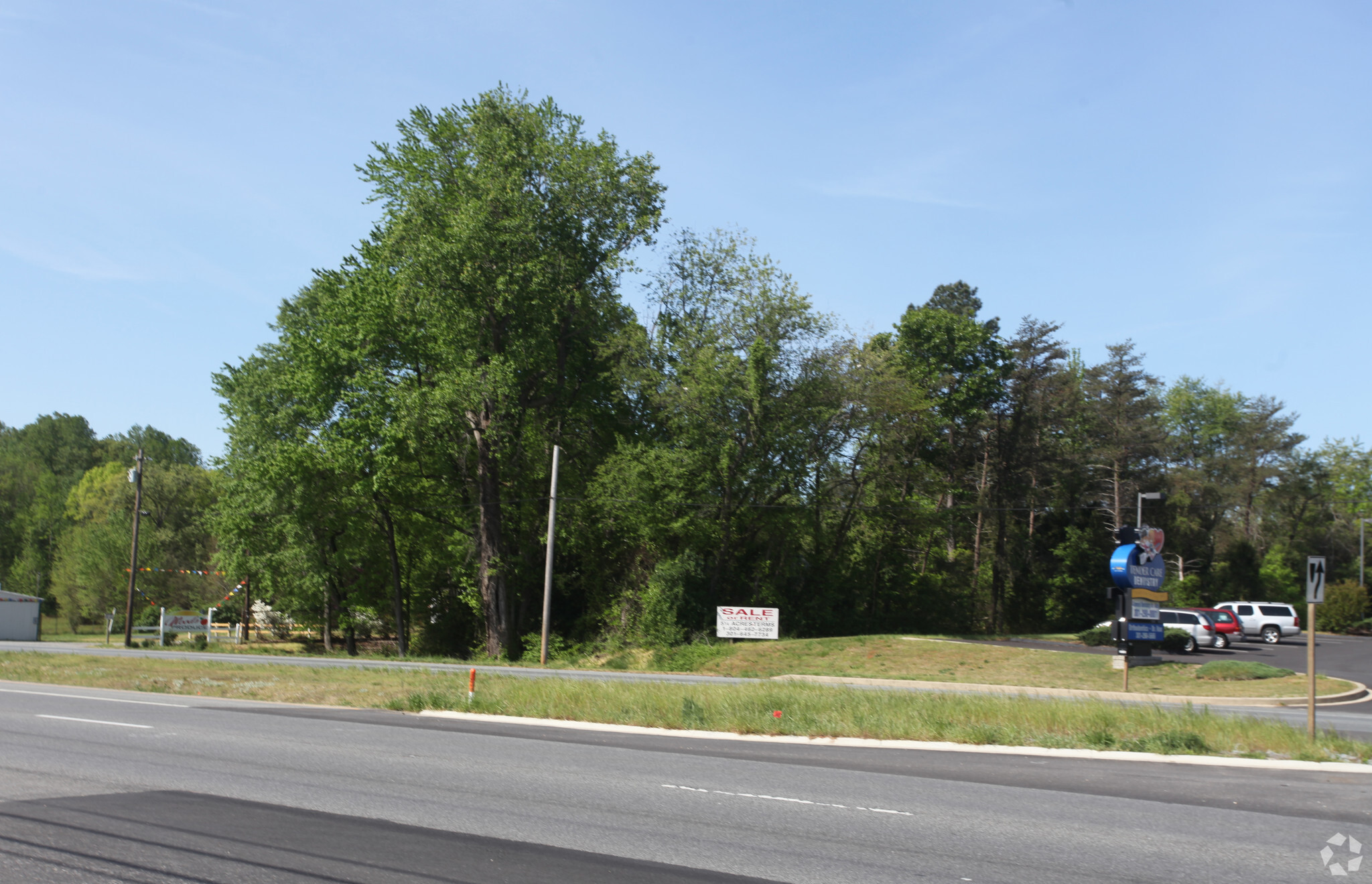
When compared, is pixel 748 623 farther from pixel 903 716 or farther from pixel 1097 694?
pixel 903 716

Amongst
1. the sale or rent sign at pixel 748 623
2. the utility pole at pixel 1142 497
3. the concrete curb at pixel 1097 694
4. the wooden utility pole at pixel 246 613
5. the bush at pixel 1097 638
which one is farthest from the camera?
the wooden utility pole at pixel 246 613

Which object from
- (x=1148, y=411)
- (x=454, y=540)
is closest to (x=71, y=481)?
(x=454, y=540)

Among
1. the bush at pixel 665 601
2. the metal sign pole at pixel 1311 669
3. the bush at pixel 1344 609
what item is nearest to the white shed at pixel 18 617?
the bush at pixel 665 601

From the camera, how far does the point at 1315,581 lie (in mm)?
14445

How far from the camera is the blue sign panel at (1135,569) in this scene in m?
27.0

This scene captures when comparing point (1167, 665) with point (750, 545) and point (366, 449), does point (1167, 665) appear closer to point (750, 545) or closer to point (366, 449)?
point (750, 545)

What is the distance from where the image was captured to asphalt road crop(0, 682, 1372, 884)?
21.9 feet

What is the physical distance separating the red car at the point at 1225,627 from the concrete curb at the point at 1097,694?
15.1 metres

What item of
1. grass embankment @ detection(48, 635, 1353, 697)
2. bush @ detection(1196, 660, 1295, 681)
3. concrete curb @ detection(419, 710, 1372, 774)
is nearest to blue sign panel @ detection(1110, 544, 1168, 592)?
bush @ detection(1196, 660, 1295, 681)

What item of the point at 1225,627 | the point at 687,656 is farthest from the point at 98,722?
the point at 1225,627

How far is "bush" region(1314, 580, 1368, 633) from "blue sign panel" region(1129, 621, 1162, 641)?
135 feet

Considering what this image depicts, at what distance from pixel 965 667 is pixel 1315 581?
18.0 metres

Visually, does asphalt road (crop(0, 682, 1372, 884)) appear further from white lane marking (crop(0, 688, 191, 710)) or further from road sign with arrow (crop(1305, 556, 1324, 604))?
white lane marking (crop(0, 688, 191, 710))

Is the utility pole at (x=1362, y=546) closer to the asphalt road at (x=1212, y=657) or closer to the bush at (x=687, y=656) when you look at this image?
the asphalt road at (x=1212, y=657)
